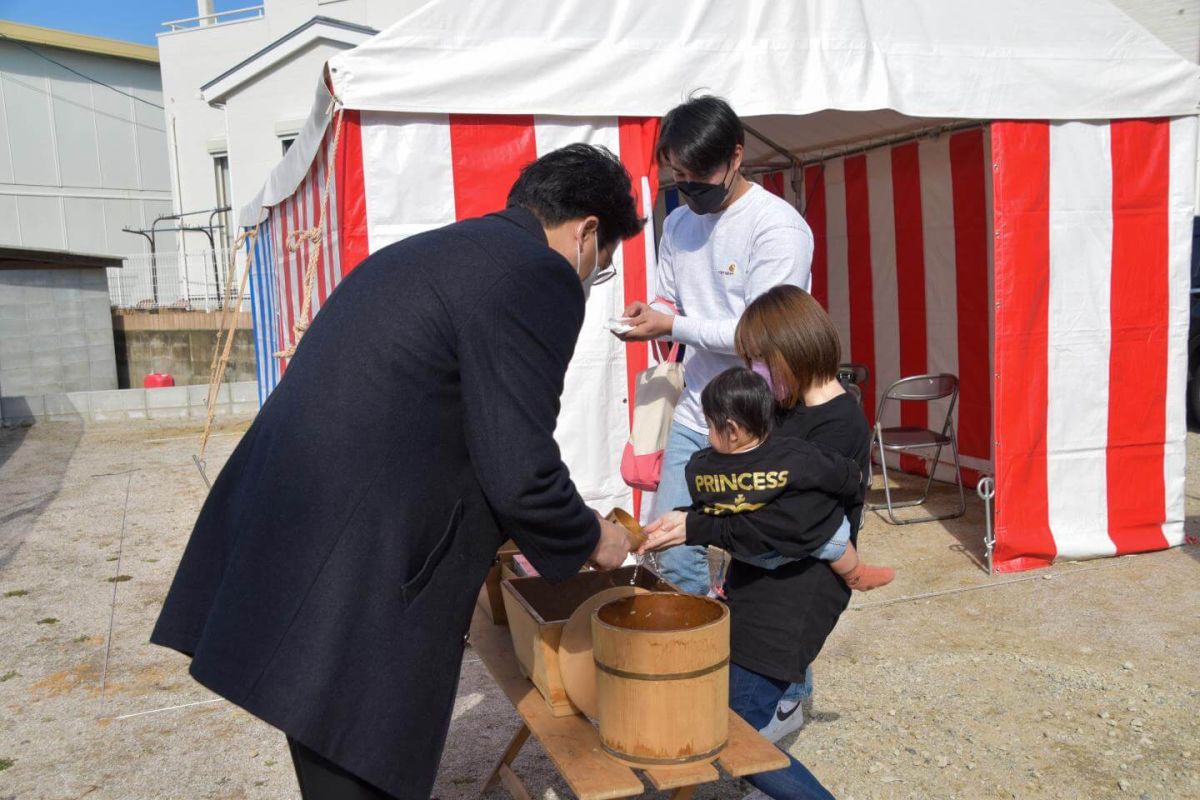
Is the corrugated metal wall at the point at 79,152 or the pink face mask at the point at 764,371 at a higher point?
the corrugated metal wall at the point at 79,152

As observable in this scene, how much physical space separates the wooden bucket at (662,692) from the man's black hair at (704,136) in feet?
4.74

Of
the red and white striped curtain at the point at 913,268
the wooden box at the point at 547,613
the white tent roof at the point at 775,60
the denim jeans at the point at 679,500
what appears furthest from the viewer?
the red and white striped curtain at the point at 913,268

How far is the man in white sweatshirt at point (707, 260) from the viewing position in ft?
8.54

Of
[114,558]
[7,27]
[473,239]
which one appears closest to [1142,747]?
[473,239]

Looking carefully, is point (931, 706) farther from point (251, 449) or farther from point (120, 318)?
point (120, 318)

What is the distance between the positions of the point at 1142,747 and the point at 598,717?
76.4 inches

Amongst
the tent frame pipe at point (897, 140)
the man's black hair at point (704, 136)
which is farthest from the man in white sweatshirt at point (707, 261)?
the tent frame pipe at point (897, 140)

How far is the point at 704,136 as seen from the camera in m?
2.59

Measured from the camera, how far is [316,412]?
55.2 inches

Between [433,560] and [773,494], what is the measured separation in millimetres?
744

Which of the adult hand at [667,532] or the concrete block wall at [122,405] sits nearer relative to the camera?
the adult hand at [667,532]

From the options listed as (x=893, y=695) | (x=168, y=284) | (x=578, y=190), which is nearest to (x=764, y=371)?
(x=578, y=190)

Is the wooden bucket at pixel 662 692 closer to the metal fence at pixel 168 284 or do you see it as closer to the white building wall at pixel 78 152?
the metal fence at pixel 168 284

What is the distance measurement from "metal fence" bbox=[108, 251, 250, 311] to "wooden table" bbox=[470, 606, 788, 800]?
42.0 ft
